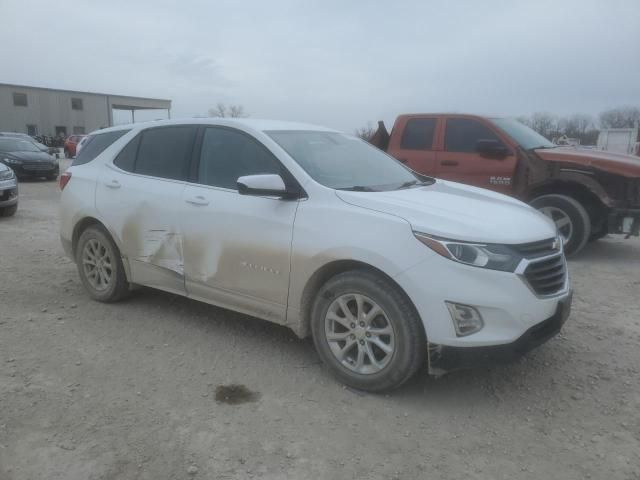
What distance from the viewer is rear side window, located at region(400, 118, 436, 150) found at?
26.1 feet

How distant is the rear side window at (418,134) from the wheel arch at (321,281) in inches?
197

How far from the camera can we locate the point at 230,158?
4062 millimetres

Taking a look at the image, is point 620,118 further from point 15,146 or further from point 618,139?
point 15,146

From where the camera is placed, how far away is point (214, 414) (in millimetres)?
3092

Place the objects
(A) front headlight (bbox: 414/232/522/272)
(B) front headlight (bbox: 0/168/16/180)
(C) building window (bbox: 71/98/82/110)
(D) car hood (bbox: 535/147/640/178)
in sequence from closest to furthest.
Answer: (A) front headlight (bbox: 414/232/522/272), (D) car hood (bbox: 535/147/640/178), (B) front headlight (bbox: 0/168/16/180), (C) building window (bbox: 71/98/82/110)

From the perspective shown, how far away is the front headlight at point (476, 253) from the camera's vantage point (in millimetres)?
2975

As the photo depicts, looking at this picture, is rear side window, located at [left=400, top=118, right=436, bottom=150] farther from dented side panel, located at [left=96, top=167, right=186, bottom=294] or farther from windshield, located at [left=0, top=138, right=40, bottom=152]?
windshield, located at [left=0, top=138, right=40, bottom=152]

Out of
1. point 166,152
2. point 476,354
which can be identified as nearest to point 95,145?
point 166,152

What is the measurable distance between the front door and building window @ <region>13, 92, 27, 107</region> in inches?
2344

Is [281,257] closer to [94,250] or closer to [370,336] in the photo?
[370,336]

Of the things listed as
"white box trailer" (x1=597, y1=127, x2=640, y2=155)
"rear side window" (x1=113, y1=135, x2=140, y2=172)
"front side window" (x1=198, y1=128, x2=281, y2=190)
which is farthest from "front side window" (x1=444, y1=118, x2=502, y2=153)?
"white box trailer" (x1=597, y1=127, x2=640, y2=155)

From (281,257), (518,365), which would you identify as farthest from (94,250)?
(518,365)

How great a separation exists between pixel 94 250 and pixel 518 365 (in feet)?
12.3

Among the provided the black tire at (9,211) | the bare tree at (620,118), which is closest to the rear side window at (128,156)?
the black tire at (9,211)
